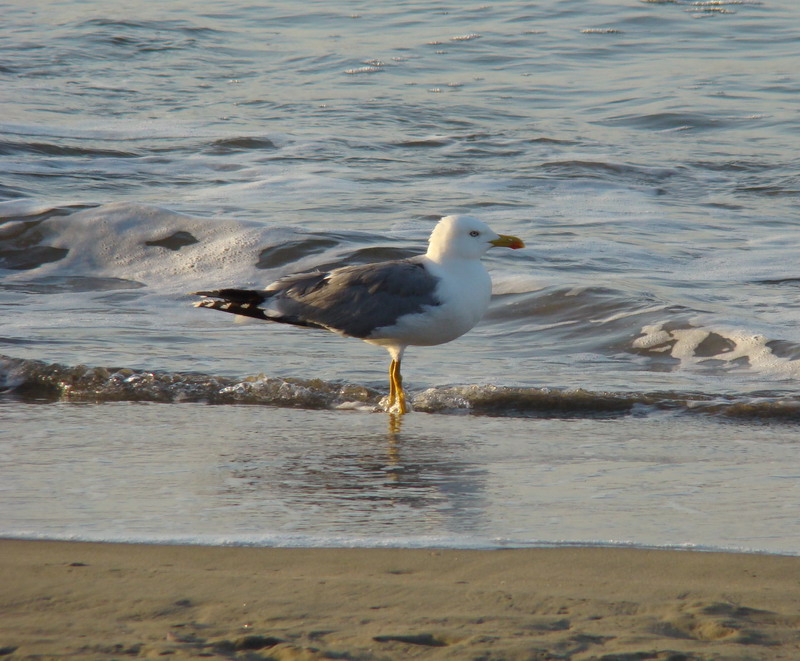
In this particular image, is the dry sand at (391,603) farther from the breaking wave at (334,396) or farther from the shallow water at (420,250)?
the breaking wave at (334,396)

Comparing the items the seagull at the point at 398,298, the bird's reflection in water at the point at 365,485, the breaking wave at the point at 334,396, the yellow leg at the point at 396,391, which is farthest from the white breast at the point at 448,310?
the bird's reflection in water at the point at 365,485

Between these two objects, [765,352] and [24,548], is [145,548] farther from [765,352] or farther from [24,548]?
[765,352]

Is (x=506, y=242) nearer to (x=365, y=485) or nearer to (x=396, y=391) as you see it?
(x=396, y=391)

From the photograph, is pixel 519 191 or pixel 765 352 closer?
pixel 765 352

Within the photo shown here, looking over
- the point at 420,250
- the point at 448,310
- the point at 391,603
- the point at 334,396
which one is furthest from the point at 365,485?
the point at 420,250

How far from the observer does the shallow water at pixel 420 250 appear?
4289 millimetres

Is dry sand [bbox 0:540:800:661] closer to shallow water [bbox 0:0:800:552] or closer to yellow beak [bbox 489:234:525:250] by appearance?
shallow water [bbox 0:0:800:552]

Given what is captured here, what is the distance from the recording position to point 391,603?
2.96 meters

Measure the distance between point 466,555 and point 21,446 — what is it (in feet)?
7.31

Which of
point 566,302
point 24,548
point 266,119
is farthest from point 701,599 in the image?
point 266,119

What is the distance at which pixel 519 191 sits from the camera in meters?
11.2

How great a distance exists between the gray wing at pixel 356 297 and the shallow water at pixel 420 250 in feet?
1.15

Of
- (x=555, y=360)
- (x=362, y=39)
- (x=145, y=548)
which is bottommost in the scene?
(x=555, y=360)

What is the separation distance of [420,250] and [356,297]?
323 cm
